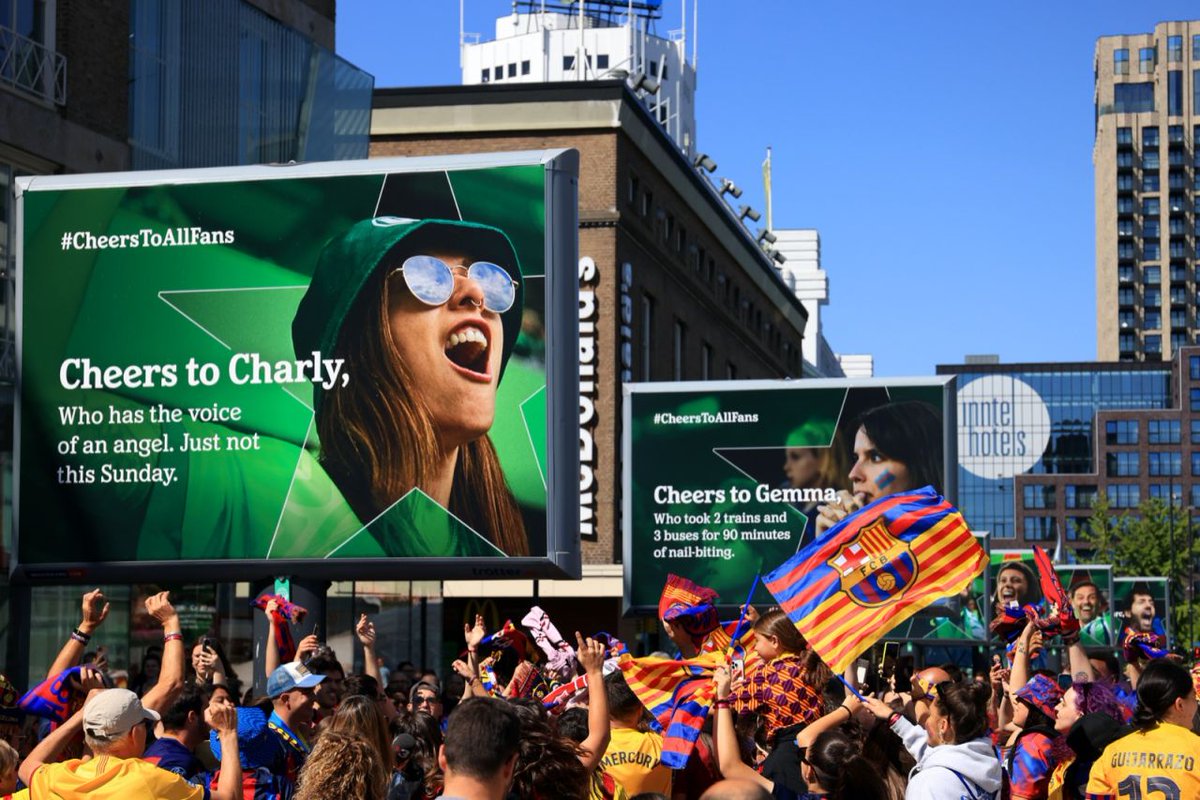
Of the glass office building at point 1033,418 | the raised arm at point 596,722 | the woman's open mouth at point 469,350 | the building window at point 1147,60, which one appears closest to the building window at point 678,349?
the woman's open mouth at point 469,350

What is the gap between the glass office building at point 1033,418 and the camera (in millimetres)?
180375

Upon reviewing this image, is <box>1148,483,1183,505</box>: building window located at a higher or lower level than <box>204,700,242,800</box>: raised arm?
higher

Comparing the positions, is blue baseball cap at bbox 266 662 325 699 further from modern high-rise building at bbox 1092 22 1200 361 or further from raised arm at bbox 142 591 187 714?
modern high-rise building at bbox 1092 22 1200 361

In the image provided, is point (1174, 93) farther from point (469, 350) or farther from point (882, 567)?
point (882, 567)

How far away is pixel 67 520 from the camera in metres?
16.0

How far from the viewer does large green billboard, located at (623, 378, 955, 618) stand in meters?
26.2

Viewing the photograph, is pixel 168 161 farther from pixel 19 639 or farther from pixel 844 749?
pixel 844 749

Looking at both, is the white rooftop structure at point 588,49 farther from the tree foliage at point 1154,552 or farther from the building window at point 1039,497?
the building window at point 1039,497

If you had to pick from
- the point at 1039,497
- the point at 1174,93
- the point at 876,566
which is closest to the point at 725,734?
the point at 876,566

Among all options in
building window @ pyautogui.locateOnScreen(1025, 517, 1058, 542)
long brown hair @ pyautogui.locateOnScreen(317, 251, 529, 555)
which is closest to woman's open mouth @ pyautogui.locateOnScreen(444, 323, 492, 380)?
long brown hair @ pyautogui.locateOnScreen(317, 251, 529, 555)

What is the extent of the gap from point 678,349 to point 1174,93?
144782 mm

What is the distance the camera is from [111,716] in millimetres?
6828

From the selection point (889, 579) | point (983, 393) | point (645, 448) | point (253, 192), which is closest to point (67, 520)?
point (253, 192)

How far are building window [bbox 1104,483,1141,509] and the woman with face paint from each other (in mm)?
148319
